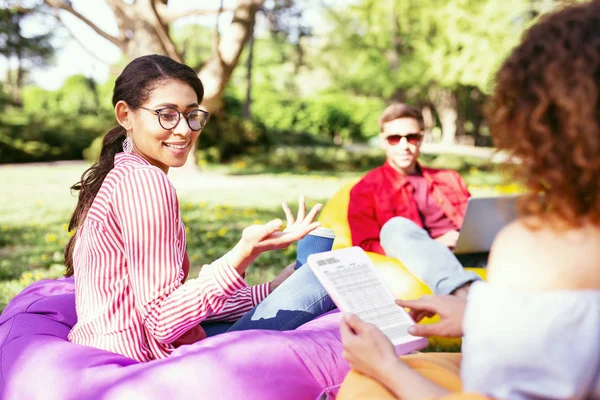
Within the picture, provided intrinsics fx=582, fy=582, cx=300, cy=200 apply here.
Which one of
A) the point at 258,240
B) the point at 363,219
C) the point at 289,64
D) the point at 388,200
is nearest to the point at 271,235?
the point at 258,240

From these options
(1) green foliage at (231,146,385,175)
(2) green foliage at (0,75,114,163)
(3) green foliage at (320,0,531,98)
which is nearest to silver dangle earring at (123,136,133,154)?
(1) green foliage at (231,146,385,175)

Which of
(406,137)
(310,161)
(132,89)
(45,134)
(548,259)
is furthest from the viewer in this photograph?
(45,134)

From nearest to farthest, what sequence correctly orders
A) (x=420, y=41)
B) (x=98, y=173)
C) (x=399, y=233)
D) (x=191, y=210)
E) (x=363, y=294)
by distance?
(x=363, y=294) → (x=98, y=173) → (x=399, y=233) → (x=191, y=210) → (x=420, y=41)

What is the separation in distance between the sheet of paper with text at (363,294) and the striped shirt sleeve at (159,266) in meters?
0.30

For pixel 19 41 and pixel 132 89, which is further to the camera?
pixel 19 41

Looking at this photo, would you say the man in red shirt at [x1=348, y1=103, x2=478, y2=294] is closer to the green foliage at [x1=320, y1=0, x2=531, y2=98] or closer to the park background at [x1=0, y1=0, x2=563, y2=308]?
the park background at [x1=0, y1=0, x2=563, y2=308]

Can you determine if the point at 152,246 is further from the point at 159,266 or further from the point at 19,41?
the point at 19,41

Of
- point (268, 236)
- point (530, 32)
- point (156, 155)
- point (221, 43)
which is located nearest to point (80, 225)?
point (156, 155)

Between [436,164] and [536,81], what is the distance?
55.0 feet

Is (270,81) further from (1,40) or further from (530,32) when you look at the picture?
(530,32)

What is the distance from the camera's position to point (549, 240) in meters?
1.21

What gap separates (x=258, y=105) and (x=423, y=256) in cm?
2986

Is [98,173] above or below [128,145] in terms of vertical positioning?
below

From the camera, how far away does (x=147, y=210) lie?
76.2 inches
